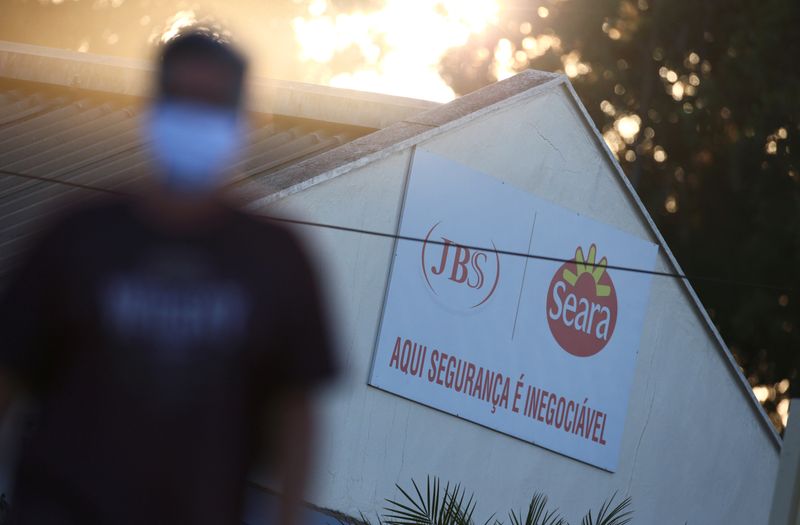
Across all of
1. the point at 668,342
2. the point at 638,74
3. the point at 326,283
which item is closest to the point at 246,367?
the point at 326,283

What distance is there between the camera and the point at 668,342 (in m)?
12.6

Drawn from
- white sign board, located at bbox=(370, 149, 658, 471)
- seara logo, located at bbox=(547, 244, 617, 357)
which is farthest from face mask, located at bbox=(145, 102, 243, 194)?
seara logo, located at bbox=(547, 244, 617, 357)

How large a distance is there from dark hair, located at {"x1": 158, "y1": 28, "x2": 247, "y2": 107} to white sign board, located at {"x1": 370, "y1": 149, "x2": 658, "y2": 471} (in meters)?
6.85

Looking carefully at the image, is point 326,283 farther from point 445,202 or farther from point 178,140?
point 445,202

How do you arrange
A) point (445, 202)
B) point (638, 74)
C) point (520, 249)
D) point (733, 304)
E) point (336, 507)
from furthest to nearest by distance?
point (638, 74) < point (733, 304) < point (520, 249) < point (445, 202) < point (336, 507)

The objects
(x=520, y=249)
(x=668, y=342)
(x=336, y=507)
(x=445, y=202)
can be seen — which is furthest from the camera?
(x=668, y=342)

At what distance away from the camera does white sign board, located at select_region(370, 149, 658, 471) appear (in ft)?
32.3

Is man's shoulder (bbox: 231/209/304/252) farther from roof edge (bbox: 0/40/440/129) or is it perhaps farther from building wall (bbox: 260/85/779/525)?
roof edge (bbox: 0/40/440/129)

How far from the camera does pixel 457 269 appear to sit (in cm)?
1019

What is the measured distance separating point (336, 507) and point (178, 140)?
676cm

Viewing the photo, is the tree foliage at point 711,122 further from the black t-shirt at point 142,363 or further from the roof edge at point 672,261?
the black t-shirt at point 142,363

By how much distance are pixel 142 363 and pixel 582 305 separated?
30.0ft

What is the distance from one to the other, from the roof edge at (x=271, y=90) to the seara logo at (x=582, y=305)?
213 centimetres

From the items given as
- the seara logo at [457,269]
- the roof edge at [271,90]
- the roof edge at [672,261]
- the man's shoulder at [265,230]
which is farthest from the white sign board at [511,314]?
the man's shoulder at [265,230]
